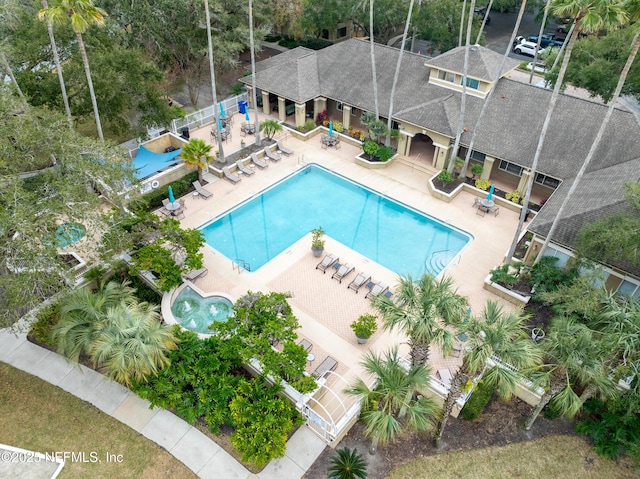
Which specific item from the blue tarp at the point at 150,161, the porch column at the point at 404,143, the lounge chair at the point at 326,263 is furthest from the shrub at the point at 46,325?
the porch column at the point at 404,143

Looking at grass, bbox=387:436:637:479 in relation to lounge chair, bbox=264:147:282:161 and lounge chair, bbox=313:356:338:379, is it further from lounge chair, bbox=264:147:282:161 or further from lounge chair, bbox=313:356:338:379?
lounge chair, bbox=264:147:282:161

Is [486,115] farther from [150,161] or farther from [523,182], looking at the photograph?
[150,161]

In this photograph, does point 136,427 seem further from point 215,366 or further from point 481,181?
point 481,181

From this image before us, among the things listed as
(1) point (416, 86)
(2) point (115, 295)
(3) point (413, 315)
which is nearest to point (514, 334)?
(3) point (413, 315)

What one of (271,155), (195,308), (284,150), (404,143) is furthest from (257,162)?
(195,308)

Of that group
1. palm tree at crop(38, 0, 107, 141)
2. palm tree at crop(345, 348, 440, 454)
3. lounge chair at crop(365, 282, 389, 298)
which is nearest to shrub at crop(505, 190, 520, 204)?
lounge chair at crop(365, 282, 389, 298)

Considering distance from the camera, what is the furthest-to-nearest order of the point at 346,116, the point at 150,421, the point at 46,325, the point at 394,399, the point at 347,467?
the point at 346,116
the point at 46,325
the point at 150,421
the point at 347,467
the point at 394,399
